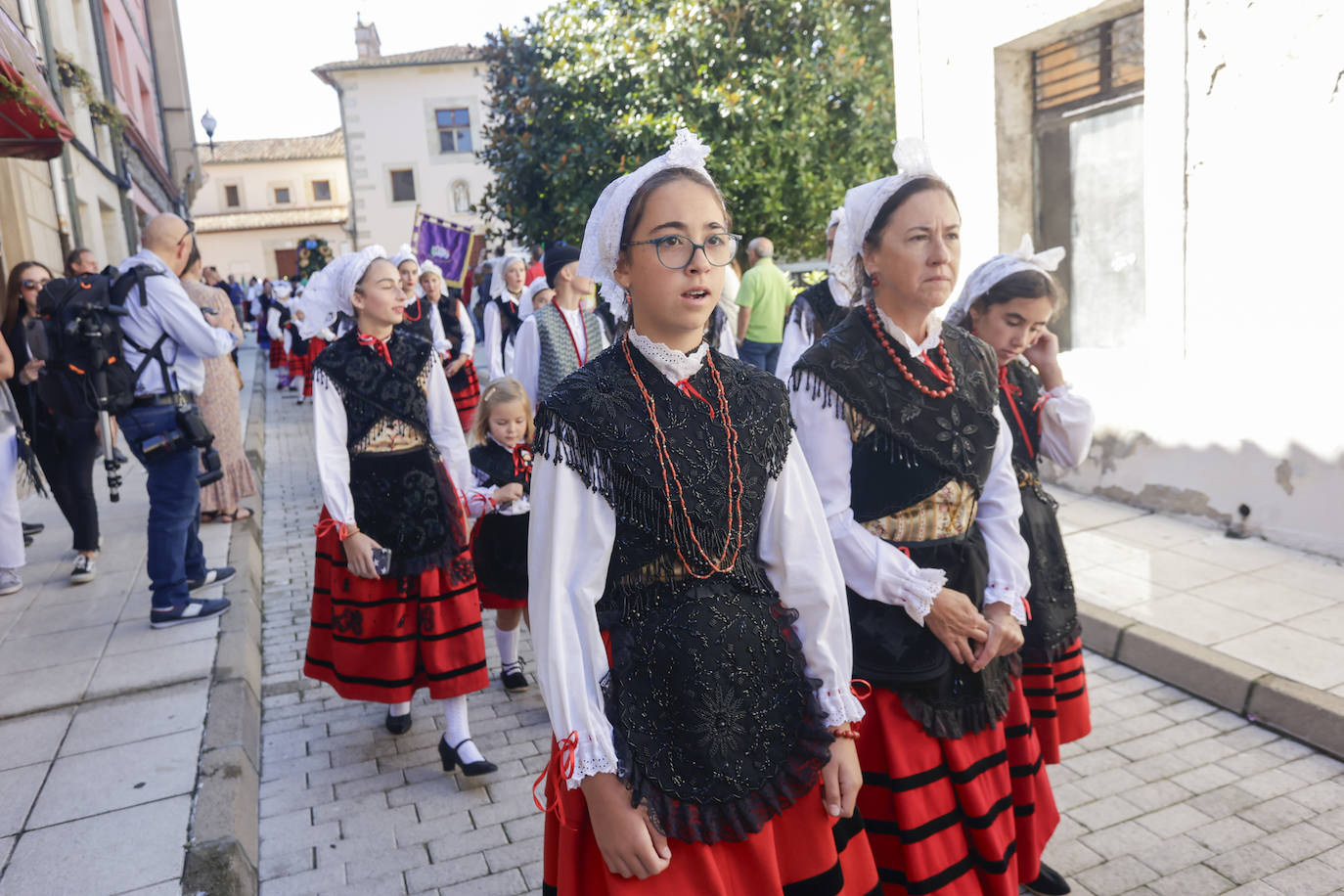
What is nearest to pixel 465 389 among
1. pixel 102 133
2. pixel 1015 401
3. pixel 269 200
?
pixel 1015 401

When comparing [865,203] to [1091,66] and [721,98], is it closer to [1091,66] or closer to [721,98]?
[1091,66]

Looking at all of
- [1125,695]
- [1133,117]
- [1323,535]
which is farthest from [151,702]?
A: [1133,117]

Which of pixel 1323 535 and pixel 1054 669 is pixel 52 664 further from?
pixel 1323 535

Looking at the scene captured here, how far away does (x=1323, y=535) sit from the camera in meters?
5.51

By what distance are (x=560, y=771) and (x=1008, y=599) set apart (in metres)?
1.29

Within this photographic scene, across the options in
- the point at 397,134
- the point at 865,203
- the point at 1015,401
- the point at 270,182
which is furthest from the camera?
the point at 270,182

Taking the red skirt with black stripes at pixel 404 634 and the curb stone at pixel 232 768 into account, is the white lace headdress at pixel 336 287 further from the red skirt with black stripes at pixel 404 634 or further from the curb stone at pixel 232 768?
the curb stone at pixel 232 768

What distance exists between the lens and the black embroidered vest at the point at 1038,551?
297cm

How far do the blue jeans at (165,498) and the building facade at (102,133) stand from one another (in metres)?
4.15

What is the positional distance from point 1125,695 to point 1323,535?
2.10 meters

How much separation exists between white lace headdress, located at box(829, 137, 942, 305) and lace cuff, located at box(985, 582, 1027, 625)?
0.89 m

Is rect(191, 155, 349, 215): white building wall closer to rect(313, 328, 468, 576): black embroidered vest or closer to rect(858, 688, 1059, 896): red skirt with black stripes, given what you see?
rect(313, 328, 468, 576): black embroidered vest

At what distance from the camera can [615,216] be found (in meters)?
1.96

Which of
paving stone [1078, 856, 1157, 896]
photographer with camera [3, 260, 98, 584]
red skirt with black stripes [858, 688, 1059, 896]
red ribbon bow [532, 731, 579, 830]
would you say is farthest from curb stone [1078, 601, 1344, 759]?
photographer with camera [3, 260, 98, 584]
